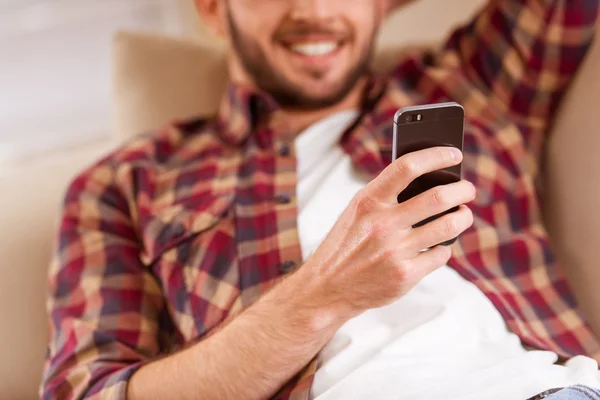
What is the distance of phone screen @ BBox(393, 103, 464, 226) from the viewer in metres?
0.69

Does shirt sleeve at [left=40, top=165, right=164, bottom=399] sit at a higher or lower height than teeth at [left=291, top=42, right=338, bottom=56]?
lower

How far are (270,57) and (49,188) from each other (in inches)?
17.2

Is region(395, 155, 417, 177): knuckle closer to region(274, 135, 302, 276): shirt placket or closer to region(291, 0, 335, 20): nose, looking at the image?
region(274, 135, 302, 276): shirt placket

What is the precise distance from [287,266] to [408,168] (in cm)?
30

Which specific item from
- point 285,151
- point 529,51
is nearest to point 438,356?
point 285,151

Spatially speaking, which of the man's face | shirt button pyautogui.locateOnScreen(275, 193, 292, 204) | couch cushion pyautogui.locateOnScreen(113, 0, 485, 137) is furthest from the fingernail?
couch cushion pyautogui.locateOnScreen(113, 0, 485, 137)

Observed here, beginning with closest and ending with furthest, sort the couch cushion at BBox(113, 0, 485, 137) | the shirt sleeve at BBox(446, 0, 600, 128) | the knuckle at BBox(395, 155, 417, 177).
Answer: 1. the knuckle at BBox(395, 155, 417, 177)
2. the shirt sleeve at BBox(446, 0, 600, 128)
3. the couch cushion at BBox(113, 0, 485, 137)

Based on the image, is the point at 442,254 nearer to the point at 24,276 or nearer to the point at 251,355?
the point at 251,355

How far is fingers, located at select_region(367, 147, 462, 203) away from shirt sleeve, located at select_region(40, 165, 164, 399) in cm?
43

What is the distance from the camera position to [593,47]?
1.01 m

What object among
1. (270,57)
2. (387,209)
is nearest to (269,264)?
(387,209)

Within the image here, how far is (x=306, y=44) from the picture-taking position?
3.57ft

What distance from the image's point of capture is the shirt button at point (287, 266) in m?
0.90

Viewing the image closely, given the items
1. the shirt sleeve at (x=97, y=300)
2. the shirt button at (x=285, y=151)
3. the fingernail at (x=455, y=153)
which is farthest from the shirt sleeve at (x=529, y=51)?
the shirt sleeve at (x=97, y=300)
